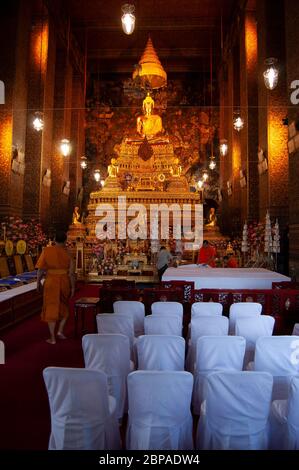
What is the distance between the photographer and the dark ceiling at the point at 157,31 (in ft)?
50.7

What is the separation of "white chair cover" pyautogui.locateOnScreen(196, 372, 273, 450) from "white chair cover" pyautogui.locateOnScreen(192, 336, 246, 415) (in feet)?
1.88

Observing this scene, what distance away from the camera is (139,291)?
5906mm

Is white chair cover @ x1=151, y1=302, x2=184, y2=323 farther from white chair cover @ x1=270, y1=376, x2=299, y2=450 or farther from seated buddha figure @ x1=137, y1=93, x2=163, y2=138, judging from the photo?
seated buddha figure @ x1=137, y1=93, x2=163, y2=138

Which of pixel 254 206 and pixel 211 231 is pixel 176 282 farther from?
pixel 211 231

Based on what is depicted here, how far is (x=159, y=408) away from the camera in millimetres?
2145

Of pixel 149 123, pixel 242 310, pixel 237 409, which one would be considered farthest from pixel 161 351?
pixel 149 123

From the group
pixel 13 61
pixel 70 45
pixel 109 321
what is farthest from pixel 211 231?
pixel 109 321

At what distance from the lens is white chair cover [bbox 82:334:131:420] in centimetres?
289

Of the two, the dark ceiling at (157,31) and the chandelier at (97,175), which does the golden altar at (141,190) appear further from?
the dark ceiling at (157,31)

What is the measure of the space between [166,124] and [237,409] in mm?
19099

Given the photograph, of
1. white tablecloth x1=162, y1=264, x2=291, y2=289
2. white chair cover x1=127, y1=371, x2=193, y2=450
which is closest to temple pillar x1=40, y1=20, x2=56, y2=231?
white tablecloth x1=162, y1=264, x2=291, y2=289

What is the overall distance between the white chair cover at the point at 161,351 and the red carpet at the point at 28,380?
92cm

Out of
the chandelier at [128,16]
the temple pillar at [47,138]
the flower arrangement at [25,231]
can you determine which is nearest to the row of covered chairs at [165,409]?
the chandelier at [128,16]

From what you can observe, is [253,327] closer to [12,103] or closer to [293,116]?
[293,116]
